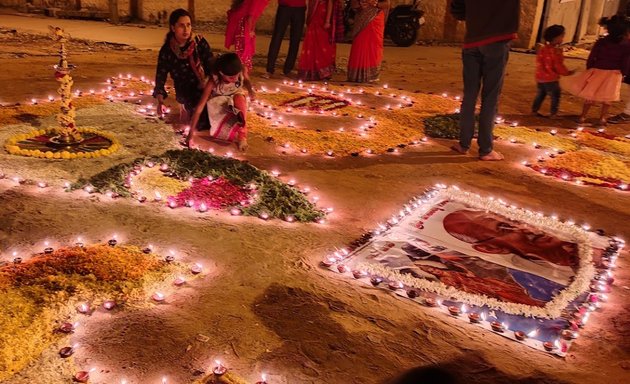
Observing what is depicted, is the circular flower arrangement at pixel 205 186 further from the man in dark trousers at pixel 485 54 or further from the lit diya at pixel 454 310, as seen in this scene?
the man in dark trousers at pixel 485 54

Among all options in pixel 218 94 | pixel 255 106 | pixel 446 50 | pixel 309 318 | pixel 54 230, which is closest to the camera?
pixel 309 318

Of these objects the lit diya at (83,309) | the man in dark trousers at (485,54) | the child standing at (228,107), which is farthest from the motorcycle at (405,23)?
the lit diya at (83,309)

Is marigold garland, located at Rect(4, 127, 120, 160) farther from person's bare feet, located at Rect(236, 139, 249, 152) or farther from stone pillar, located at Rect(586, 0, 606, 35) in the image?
stone pillar, located at Rect(586, 0, 606, 35)

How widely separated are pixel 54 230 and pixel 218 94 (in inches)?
86.7

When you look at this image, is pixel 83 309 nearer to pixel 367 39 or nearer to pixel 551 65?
pixel 551 65

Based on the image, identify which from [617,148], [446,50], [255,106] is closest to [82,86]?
[255,106]

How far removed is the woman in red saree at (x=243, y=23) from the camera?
6844 millimetres

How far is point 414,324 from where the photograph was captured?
9.25 feet

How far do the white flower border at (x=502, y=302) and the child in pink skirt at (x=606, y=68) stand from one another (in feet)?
10.5

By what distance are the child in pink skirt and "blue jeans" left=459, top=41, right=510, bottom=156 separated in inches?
86.0

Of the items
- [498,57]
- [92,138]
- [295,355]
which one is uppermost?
[498,57]

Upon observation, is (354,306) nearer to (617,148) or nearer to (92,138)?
(92,138)

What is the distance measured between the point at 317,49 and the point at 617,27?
3.83 metres

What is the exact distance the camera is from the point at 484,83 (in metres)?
5.02
